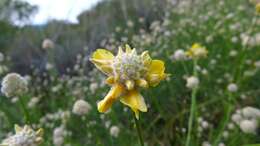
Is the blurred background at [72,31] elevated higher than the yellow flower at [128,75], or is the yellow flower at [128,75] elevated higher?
the blurred background at [72,31]

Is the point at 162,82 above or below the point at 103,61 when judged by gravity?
above

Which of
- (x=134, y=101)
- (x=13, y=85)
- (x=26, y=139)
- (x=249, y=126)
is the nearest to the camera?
(x=134, y=101)

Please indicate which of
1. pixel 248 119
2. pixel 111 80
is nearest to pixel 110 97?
pixel 111 80

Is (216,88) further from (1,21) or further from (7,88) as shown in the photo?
(1,21)

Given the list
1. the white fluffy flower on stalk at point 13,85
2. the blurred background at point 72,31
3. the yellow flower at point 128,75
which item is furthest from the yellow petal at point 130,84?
the blurred background at point 72,31

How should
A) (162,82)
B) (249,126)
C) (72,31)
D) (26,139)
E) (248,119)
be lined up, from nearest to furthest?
1. (26,139)
2. (249,126)
3. (248,119)
4. (162,82)
5. (72,31)

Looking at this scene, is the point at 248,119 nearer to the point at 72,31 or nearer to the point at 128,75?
the point at 128,75

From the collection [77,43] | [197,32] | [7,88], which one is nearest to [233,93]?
[7,88]

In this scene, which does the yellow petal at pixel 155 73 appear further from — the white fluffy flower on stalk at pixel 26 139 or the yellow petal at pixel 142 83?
the white fluffy flower on stalk at pixel 26 139
